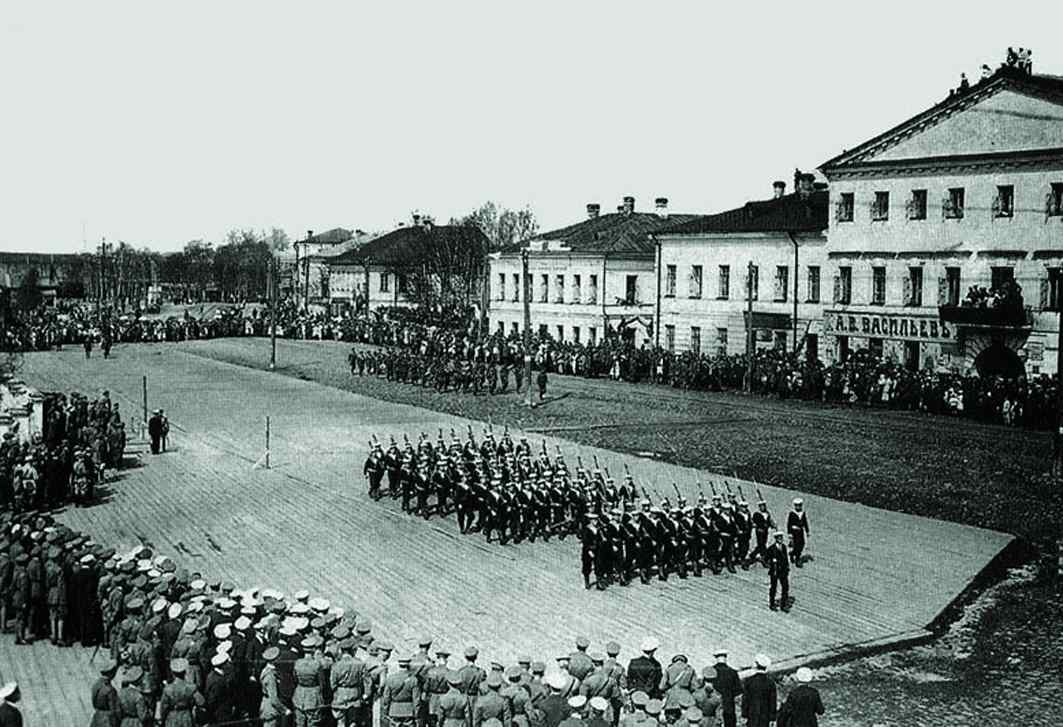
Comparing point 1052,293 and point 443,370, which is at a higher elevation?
point 1052,293

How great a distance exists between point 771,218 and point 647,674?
40.0m

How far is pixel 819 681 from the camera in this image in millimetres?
12227

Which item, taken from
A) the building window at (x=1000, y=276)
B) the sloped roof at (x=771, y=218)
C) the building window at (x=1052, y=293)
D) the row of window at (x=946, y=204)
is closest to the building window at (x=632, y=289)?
the sloped roof at (x=771, y=218)

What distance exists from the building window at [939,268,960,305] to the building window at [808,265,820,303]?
671 cm

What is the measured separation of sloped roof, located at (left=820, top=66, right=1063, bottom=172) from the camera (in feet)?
117

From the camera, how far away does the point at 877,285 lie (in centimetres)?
4228

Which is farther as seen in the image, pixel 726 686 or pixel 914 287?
pixel 914 287

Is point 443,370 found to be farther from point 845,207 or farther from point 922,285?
point 922,285

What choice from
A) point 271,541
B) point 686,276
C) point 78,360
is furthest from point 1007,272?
point 78,360

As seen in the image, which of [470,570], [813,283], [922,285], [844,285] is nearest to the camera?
[470,570]

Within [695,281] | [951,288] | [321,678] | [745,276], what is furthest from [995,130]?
[321,678]

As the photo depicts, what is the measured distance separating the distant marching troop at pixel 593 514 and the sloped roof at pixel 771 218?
26.7m

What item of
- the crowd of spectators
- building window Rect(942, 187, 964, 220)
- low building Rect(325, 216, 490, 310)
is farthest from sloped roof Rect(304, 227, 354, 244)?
building window Rect(942, 187, 964, 220)

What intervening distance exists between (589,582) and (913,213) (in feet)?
98.1
